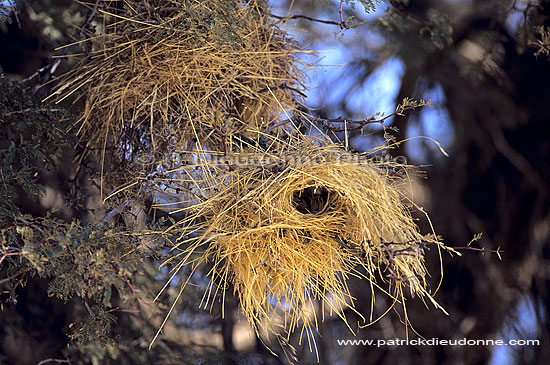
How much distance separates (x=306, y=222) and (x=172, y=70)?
1.04ft

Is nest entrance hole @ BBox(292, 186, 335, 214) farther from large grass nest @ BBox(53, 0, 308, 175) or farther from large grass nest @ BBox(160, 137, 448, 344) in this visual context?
large grass nest @ BBox(53, 0, 308, 175)

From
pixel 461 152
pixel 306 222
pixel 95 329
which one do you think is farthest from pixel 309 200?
pixel 461 152

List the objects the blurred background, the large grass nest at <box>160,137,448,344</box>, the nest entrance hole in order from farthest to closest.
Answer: the blurred background → the nest entrance hole → the large grass nest at <box>160,137,448,344</box>

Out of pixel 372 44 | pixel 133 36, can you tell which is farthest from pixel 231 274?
pixel 372 44

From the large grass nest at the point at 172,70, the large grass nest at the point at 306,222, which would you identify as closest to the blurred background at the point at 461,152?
the large grass nest at the point at 172,70

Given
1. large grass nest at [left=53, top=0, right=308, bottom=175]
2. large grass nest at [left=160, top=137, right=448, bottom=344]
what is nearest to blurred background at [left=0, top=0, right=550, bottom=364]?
large grass nest at [left=53, top=0, right=308, bottom=175]

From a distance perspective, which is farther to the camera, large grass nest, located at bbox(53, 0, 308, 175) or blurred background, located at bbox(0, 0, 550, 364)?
blurred background, located at bbox(0, 0, 550, 364)

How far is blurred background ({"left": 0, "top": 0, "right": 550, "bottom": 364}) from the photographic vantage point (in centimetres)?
124

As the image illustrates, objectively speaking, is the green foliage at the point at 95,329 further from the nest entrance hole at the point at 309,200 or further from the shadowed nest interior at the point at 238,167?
the nest entrance hole at the point at 309,200

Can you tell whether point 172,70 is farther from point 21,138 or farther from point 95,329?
point 95,329

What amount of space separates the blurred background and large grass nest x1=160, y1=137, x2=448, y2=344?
23.3 inches

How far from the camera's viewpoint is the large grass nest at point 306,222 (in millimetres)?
594

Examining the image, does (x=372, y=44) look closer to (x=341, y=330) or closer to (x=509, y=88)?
(x=509, y=88)

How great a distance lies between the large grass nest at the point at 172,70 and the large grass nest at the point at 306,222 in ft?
0.35
